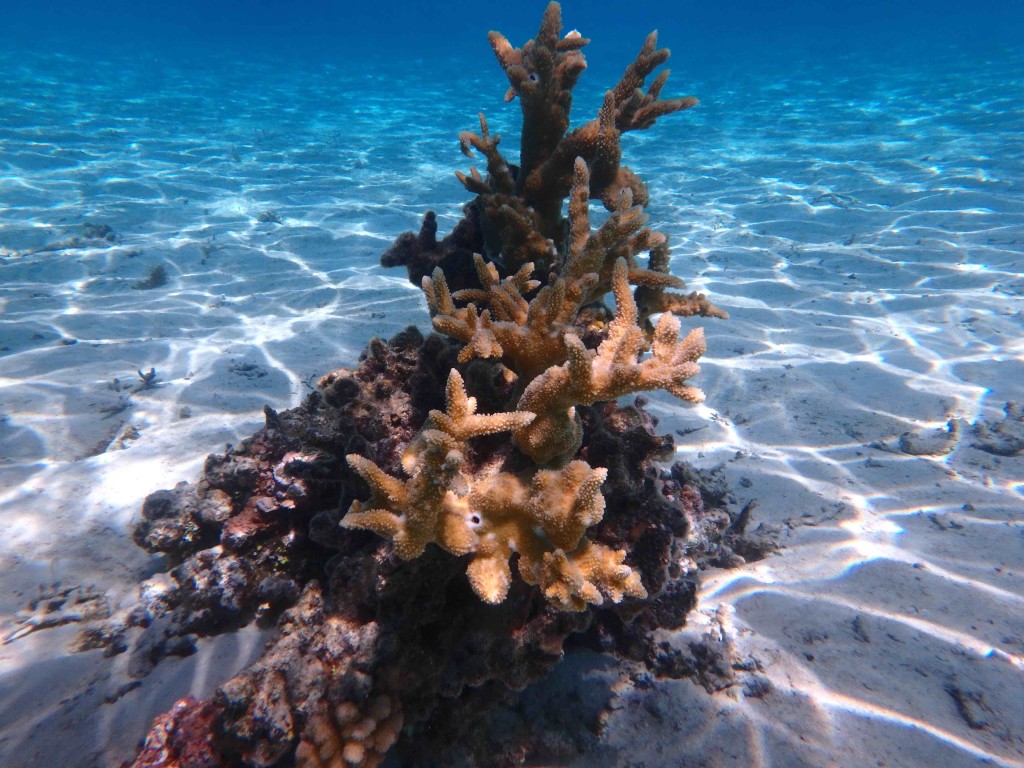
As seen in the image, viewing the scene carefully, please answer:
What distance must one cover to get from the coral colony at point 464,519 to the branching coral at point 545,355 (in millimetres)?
12

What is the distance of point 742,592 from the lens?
3.36 m

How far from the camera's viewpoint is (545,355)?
258 cm

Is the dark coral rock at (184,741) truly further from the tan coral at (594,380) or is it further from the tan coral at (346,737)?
the tan coral at (594,380)

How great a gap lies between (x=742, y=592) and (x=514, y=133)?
22027 mm

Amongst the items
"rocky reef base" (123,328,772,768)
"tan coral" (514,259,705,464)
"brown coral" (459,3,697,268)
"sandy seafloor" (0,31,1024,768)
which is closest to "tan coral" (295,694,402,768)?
"rocky reef base" (123,328,772,768)

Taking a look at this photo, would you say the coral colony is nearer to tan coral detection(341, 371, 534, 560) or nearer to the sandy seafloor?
tan coral detection(341, 371, 534, 560)

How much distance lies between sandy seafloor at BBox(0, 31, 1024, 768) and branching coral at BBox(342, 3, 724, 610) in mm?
1279

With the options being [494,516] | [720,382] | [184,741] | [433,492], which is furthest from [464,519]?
[720,382]

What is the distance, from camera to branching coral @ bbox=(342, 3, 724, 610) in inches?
80.3

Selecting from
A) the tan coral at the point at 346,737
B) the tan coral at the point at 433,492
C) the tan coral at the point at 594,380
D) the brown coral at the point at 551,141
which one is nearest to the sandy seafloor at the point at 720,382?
the tan coral at the point at 346,737

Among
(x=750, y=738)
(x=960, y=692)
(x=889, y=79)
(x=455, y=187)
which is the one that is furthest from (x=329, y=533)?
(x=889, y=79)

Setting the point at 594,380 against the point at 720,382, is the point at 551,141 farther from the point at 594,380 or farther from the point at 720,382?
the point at 720,382

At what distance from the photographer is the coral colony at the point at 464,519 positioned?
7.04 ft

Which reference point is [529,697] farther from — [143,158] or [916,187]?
[143,158]
